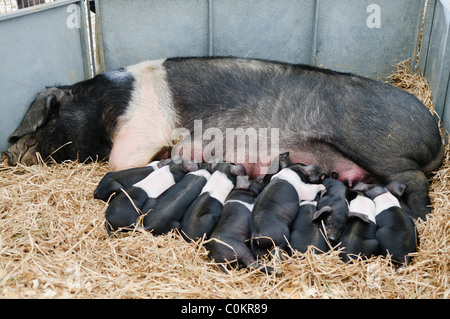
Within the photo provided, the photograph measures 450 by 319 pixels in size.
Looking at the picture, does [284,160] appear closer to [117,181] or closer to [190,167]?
[190,167]

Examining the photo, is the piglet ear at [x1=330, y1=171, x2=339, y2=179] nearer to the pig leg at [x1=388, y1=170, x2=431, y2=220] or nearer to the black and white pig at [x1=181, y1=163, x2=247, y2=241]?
the pig leg at [x1=388, y1=170, x2=431, y2=220]

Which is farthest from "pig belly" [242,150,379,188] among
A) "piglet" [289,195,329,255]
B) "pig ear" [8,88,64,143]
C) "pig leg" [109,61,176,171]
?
"pig ear" [8,88,64,143]

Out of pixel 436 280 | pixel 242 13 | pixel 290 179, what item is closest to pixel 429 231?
Result: pixel 436 280

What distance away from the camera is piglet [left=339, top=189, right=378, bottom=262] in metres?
2.39

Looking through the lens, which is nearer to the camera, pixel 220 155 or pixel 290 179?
pixel 290 179

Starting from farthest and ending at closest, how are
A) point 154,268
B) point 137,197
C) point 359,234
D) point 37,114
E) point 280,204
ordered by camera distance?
point 37,114 → point 137,197 → point 280,204 → point 359,234 → point 154,268

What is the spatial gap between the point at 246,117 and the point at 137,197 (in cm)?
95

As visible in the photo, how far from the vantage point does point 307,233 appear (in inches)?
97.3

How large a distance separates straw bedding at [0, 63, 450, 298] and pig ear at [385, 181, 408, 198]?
218 mm

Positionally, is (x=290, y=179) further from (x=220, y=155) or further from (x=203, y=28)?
(x=203, y=28)

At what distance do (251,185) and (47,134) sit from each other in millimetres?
1564

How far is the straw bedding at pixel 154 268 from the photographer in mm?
2156


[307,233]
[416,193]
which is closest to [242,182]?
[307,233]

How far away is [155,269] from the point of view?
2.32m
